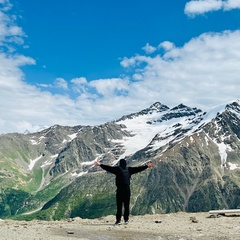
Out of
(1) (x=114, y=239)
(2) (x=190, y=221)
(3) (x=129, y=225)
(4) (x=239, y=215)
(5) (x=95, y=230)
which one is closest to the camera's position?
(1) (x=114, y=239)

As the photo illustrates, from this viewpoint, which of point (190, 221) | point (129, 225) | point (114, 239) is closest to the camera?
point (114, 239)

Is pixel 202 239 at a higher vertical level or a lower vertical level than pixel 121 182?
lower

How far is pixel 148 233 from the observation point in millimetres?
23531

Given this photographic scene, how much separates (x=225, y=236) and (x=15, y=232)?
11.5 metres

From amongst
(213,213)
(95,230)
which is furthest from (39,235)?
(213,213)

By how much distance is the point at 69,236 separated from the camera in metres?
22.7

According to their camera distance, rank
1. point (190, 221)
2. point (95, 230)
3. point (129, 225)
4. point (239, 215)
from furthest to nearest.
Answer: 1. point (239, 215)
2. point (190, 221)
3. point (129, 225)
4. point (95, 230)

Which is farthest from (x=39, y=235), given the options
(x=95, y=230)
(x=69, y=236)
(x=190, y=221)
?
(x=190, y=221)

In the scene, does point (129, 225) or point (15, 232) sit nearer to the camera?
point (15, 232)

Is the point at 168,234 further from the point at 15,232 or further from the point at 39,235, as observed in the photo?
the point at 15,232

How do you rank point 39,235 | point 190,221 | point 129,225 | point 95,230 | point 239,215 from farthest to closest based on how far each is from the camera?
point 239,215 < point 190,221 < point 129,225 < point 95,230 < point 39,235

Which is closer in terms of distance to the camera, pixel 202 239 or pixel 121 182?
pixel 202 239

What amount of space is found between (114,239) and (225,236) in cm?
578

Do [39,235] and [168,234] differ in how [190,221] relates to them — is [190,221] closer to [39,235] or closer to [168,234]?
[168,234]
